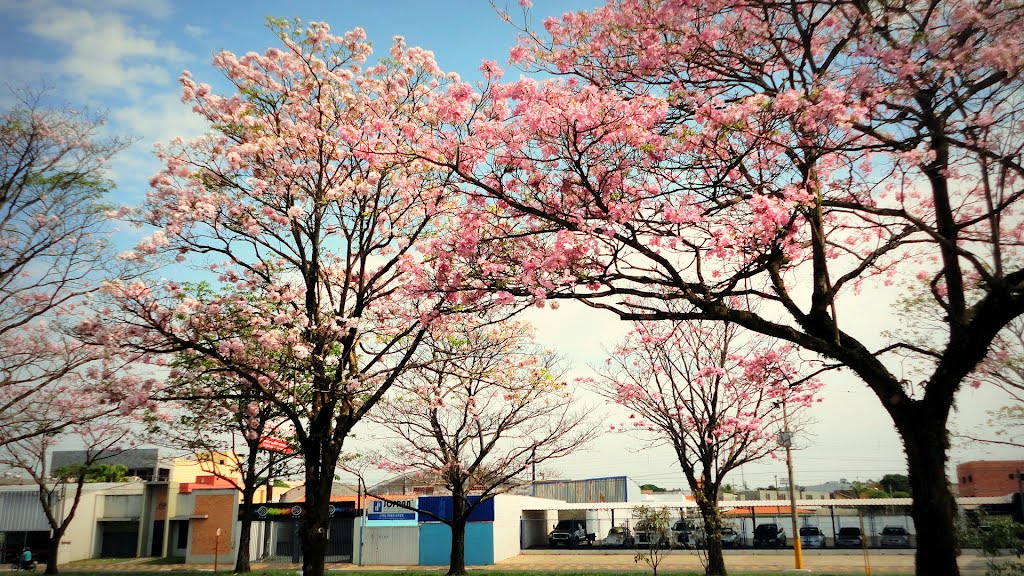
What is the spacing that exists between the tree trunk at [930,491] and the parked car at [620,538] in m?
30.0

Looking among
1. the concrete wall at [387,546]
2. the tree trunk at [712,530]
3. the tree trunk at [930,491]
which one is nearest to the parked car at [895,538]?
the tree trunk at [712,530]

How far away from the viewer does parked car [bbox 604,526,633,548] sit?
35.4 metres

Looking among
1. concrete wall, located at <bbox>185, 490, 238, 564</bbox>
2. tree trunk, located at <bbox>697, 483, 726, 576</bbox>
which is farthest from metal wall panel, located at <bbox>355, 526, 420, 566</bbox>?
tree trunk, located at <bbox>697, 483, 726, 576</bbox>

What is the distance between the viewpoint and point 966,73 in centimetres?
661

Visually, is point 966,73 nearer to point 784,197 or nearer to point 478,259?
point 784,197

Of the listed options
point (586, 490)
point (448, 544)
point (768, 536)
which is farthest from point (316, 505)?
point (586, 490)

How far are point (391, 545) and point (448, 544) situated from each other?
10.2 ft

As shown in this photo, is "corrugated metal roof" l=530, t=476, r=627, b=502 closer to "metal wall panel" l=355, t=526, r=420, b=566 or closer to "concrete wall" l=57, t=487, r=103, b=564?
"metal wall panel" l=355, t=526, r=420, b=566

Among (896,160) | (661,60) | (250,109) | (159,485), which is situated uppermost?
(250,109)

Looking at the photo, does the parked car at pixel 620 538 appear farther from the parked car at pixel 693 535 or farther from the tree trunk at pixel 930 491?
the tree trunk at pixel 930 491

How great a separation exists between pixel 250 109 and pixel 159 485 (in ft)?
128

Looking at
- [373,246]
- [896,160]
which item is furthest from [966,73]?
[373,246]

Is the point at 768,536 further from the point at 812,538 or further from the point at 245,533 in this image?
the point at 245,533

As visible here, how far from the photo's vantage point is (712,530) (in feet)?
54.0
